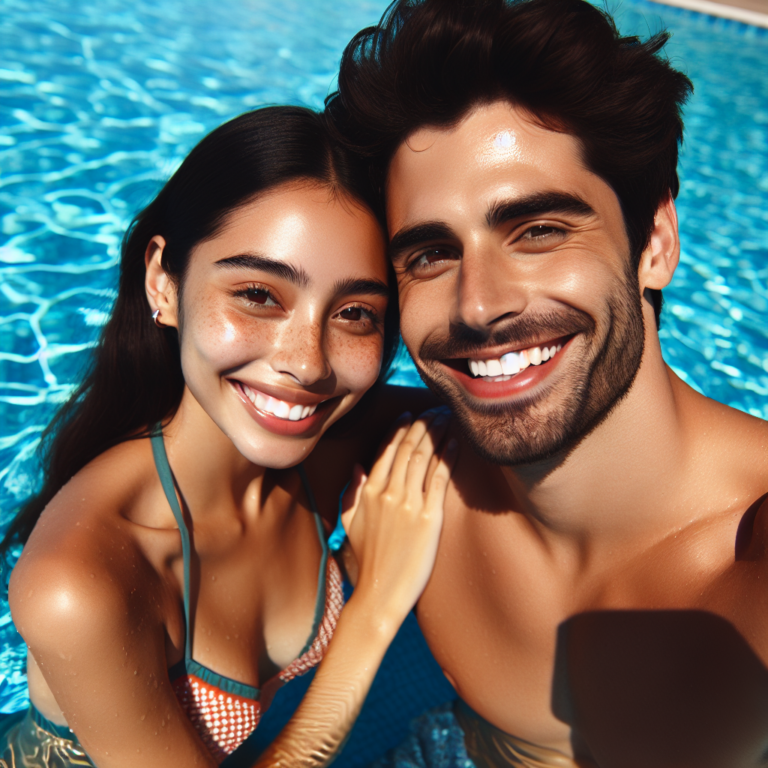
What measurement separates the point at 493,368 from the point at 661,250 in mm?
730

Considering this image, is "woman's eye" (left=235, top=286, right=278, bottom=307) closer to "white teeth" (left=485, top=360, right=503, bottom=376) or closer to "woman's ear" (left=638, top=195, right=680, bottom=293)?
"white teeth" (left=485, top=360, right=503, bottom=376)

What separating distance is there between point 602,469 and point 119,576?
5.01ft

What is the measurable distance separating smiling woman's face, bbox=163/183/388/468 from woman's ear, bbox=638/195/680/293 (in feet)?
2.93

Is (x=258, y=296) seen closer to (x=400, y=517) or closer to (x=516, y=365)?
(x=516, y=365)

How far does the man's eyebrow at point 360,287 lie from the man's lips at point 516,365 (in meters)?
0.36

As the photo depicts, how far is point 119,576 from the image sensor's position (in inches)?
78.6

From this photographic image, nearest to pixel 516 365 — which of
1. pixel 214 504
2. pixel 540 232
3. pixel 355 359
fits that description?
pixel 540 232

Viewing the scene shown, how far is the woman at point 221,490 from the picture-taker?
78.2 inches

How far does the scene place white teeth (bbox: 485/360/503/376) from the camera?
2.16 meters

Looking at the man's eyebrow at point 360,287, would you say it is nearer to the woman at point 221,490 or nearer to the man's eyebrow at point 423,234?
the woman at point 221,490

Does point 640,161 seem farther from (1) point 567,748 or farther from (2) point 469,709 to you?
(2) point 469,709

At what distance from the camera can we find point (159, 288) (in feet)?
7.79

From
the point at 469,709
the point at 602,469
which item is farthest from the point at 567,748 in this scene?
the point at 602,469

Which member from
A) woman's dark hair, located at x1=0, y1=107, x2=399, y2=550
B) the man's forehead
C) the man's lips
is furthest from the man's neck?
woman's dark hair, located at x1=0, y1=107, x2=399, y2=550
